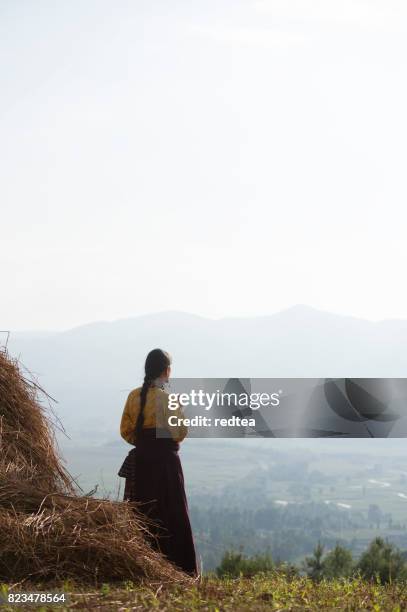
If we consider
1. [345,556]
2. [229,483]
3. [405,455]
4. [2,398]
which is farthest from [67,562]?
[405,455]

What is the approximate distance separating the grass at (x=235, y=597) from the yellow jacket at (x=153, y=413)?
1.17 meters

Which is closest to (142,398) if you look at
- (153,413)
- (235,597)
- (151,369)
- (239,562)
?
(153,413)

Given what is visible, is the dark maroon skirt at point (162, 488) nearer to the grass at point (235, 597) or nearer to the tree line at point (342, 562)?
the grass at point (235, 597)

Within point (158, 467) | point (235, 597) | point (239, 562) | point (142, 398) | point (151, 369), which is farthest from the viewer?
point (239, 562)

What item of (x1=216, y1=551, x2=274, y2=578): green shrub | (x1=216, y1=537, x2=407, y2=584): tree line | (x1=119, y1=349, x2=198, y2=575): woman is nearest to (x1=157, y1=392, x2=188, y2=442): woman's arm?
(x1=119, y1=349, x2=198, y2=575): woman

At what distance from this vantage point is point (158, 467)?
7992 millimetres

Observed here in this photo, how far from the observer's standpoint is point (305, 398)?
1174 cm

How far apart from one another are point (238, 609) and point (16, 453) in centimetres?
259

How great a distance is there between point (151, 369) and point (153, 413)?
0.36 metres

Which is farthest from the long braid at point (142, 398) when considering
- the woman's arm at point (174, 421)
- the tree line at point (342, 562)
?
the tree line at point (342, 562)

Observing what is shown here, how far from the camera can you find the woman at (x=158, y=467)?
25.8 feet

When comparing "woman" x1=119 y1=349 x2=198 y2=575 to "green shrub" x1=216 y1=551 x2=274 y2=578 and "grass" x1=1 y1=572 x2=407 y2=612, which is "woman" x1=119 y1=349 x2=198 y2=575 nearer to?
"grass" x1=1 y1=572 x2=407 y2=612

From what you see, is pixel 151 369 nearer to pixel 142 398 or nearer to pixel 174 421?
pixel 142 398

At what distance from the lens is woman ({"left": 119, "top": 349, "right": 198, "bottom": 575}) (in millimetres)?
7852
